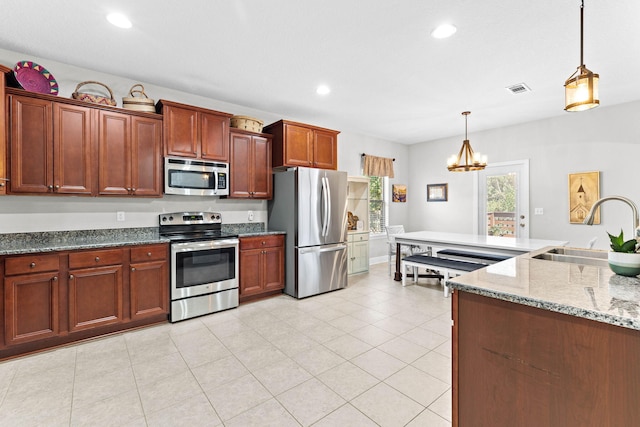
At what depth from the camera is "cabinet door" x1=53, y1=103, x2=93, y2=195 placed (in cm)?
281

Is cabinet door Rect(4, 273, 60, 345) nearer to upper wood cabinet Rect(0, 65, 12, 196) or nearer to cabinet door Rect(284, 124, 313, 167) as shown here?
upper wood cabinet Rect(0, 65, 12, 196)

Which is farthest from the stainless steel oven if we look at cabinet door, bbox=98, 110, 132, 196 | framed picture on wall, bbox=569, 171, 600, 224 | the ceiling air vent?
framed picture on wall, bbox=569, 171, 600, 224

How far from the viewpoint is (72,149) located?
288 cm

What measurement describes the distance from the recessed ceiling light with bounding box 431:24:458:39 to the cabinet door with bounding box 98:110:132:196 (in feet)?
10.2

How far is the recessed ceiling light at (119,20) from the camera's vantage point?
2.32 meters

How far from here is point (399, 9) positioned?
7.38 feet

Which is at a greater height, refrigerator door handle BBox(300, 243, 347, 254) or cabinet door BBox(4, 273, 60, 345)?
refrigerator door handle BBox(300, 243, 347, 254)

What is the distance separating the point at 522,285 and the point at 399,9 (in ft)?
6.87

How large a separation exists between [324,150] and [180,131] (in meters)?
2.08

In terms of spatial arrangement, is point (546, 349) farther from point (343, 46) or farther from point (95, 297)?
point (95, 297)

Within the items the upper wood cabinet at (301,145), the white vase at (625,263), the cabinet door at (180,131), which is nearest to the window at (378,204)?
the upper wood cabinet at (301,145)

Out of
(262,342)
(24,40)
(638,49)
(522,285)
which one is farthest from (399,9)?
(24,40)

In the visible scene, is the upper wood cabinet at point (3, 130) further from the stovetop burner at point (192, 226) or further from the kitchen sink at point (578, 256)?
the kitchen sink at point (578, 256)

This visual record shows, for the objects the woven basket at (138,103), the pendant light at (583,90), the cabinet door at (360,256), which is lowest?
the cabinet door at (360,256)
